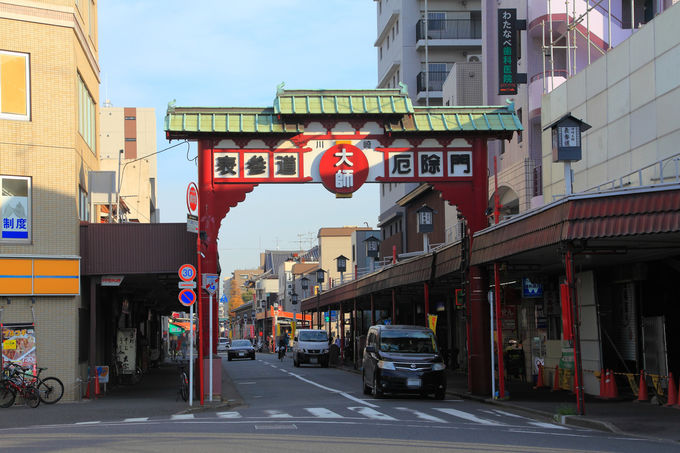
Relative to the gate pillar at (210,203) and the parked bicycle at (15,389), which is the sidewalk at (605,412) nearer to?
the gate pillar at (210,203)

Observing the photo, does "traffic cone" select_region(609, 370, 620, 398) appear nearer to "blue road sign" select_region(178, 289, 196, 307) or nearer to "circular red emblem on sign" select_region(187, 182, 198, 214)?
"blue road sign" select_region(178, 289, 196, 307)

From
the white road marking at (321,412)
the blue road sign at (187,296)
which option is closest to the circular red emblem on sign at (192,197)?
the blue road sign at (187,296)

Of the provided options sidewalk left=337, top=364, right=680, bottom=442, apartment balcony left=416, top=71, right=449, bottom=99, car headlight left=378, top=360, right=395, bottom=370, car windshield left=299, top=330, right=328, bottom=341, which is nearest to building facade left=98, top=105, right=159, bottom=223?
car windshield left=299, top=330, right=328, bottom=341

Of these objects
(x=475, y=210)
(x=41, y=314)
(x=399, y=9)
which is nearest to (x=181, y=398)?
(x=41, y=314)

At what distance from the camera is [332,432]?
14750mm

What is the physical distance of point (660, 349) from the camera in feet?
72.2

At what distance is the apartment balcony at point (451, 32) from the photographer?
59.1 metres

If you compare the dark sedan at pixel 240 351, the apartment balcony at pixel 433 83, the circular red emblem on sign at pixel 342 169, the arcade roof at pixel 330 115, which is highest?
the apartment balcony at pixel 433 83

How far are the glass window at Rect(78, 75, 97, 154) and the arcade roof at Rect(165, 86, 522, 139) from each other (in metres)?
3.59

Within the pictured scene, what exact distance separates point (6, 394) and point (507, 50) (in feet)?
74.9

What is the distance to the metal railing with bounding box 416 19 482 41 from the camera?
5925cm

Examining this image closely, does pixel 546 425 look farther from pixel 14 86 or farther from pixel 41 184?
pixel 14 86

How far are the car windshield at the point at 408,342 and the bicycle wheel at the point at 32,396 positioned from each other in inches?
357

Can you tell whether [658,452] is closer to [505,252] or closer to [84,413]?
[505,252]
